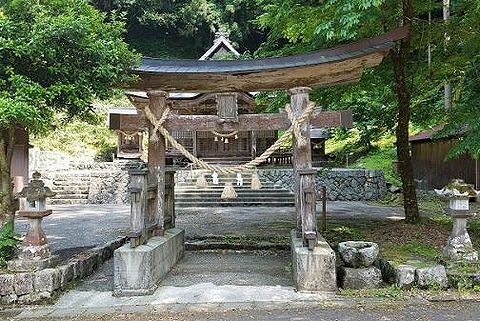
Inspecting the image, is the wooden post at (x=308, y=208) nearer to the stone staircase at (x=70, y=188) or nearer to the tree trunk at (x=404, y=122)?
the tree trunk at (x=404, y=122)

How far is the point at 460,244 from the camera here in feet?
20.5

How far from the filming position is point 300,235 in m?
7.04

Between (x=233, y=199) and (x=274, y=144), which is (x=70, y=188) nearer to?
(x=233, y=199)

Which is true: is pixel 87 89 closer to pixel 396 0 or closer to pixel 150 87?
pixel 150 87

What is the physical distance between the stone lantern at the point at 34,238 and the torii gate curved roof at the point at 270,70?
2.30 metres

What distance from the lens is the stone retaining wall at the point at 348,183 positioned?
1864 cm

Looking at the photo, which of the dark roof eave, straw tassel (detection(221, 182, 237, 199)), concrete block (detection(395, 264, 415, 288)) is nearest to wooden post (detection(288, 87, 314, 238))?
the dark roof eave

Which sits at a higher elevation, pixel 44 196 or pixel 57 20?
pixel 57 20

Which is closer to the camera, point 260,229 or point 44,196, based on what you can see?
point 44,196

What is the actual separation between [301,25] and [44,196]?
593 cm

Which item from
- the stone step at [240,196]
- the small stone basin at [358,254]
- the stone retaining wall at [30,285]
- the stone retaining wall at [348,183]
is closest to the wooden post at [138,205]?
the stone retaining wall at [30,285]

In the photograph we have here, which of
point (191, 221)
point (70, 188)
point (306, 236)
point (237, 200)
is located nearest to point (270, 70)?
point (306, 236)

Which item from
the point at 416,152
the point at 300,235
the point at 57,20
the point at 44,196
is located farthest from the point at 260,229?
the point at 416,152

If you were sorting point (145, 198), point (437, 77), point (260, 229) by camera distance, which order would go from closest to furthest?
point (145, 198) < point (437, 77) < point (260, 229)
